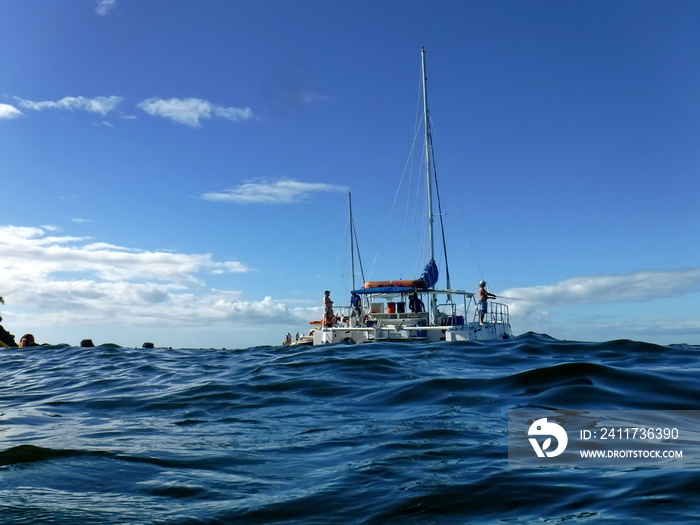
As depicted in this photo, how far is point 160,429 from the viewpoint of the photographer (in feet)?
16.8

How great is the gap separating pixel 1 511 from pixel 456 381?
5240 millimetres

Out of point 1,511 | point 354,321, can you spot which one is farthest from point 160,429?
point 354,321

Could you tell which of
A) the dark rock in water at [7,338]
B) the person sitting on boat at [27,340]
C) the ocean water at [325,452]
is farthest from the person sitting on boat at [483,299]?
the dark rock in water at [7,338]

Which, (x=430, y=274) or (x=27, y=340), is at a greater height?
(x=430, y=274)

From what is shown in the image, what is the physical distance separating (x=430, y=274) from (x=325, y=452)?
23.8 meters

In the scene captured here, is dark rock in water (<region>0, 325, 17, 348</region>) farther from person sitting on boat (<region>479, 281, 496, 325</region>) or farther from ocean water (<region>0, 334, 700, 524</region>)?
person sitting on boat (<region>479, 281, 496, 325</region>)

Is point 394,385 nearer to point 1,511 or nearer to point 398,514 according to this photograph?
point 398,514

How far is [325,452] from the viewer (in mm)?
4082

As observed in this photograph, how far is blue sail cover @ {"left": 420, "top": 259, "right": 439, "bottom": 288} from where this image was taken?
27031mm

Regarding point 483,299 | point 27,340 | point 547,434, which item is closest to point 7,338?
point 27,340

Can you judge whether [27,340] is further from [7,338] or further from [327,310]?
[327,310]

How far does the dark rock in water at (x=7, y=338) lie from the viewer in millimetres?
26000

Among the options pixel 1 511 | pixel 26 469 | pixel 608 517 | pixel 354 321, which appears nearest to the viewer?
pixel 608 517

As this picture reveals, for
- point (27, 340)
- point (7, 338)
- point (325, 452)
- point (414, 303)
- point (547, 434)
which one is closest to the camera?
point (325, 452)
